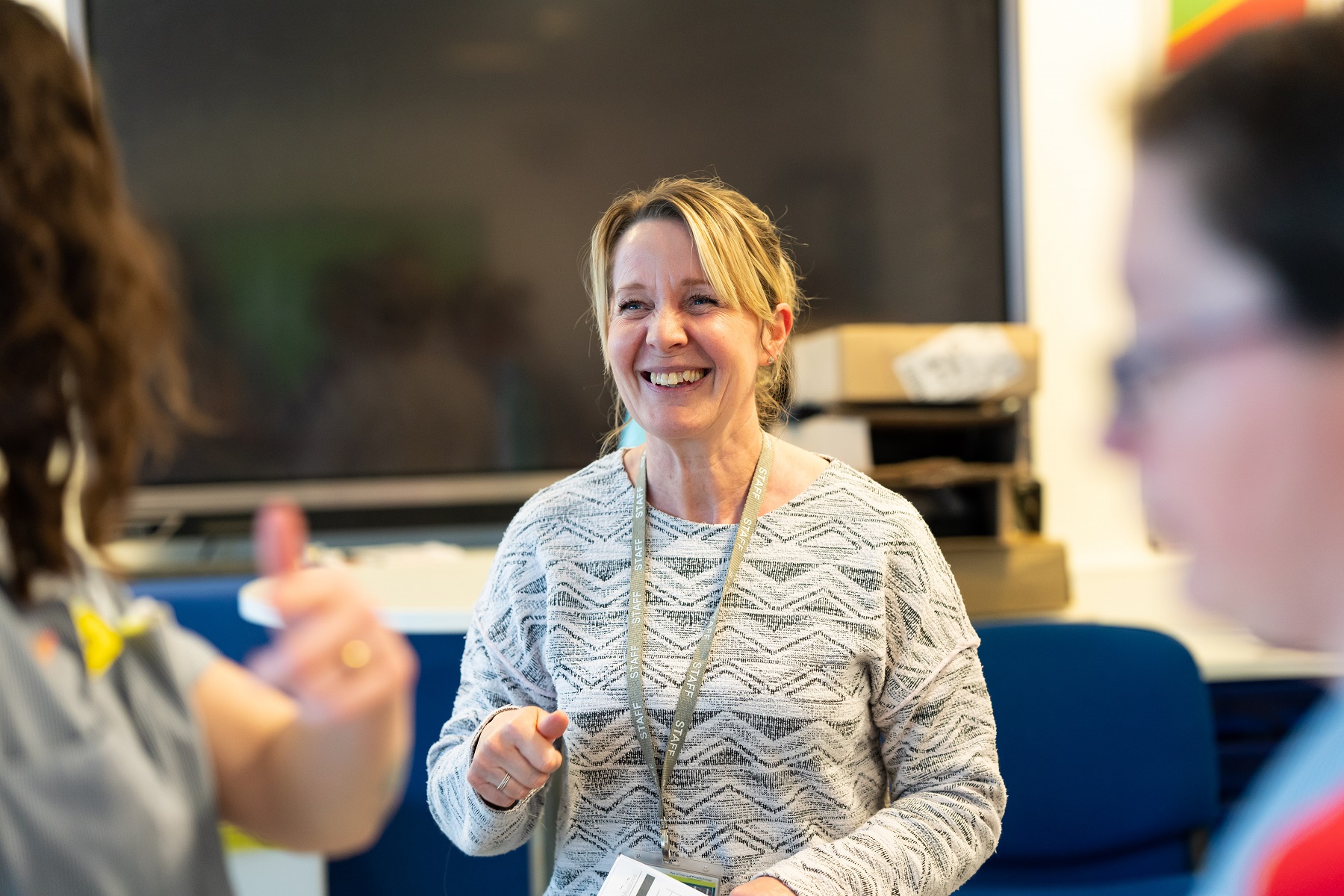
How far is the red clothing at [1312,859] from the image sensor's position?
1.51ft

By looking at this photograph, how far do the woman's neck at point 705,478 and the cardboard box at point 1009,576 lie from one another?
939 mm

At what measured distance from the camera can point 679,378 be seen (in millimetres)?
1550

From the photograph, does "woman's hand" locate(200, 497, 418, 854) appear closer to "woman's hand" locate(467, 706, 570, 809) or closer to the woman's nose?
"woman's hand" locate(467, 706, 570, 809)

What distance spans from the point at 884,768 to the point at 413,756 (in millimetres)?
1166

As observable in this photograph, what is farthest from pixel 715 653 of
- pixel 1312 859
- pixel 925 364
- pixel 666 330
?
pixel 925 364

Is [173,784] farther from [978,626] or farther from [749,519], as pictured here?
[978,626]

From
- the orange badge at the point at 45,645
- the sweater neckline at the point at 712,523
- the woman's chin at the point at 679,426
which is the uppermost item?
the woman's chin at the point at 679,426

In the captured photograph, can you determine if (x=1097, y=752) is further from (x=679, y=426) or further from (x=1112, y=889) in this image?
(x=679, y=426)

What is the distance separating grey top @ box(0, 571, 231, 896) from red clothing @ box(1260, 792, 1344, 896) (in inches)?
24.2

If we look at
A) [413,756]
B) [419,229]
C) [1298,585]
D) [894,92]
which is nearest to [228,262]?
[419,229]

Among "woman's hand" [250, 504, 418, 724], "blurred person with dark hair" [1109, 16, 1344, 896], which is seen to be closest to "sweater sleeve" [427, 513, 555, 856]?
"woman's hand" [250, 504, 418, 724]

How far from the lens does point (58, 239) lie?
662 millimetres

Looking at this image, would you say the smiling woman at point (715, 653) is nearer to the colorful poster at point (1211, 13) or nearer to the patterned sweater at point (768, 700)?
the patterned sweater at point (768, 700)

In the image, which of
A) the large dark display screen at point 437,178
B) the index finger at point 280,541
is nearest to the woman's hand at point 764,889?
the index finger at point 280,541
